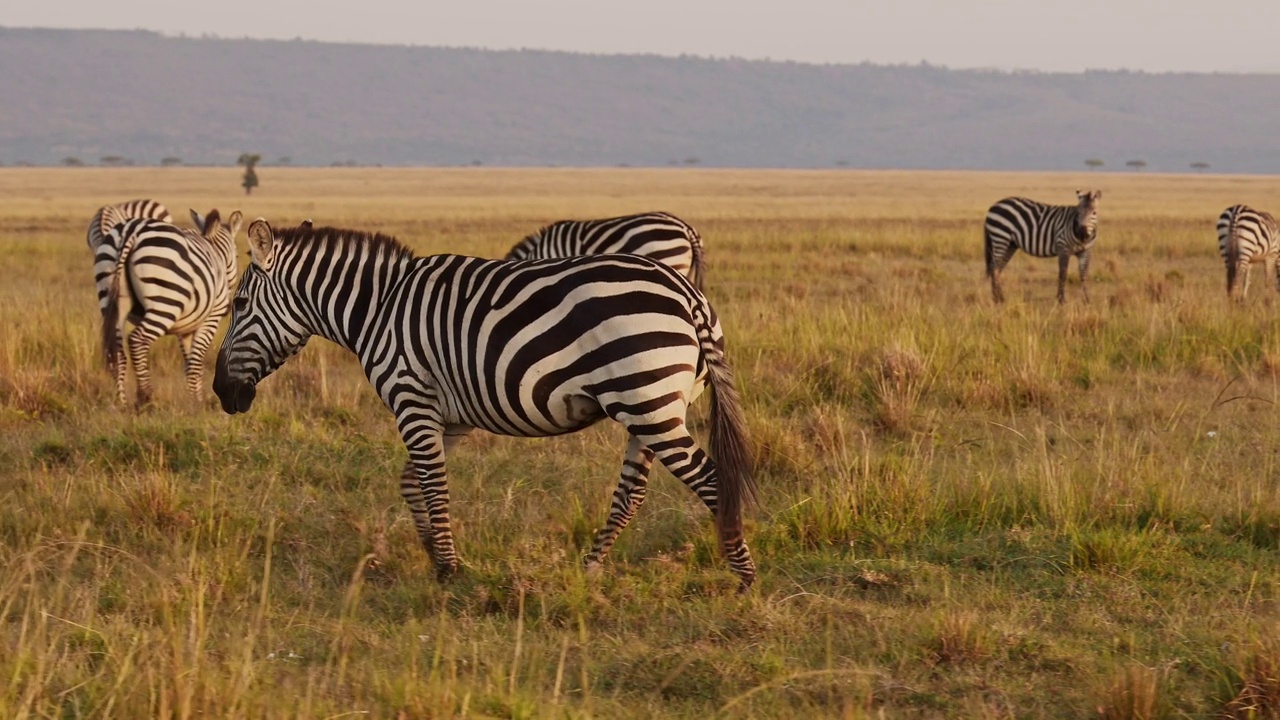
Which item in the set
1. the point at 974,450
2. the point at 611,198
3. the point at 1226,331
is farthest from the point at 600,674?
the point at 611,198

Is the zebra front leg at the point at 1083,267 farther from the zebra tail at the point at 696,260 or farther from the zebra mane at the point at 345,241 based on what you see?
the zebra mane at the point at 345,241

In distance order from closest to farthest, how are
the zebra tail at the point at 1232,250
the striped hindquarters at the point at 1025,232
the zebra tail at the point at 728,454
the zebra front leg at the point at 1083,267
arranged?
the zebra tail at the point at 728,454 → the zebra tail at the point at 1232,250 → the zebra front leg at the point at 1083,267 → the striped hindquarters at the point at 1025,232

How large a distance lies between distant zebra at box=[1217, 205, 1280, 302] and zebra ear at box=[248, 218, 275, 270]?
Answer: 1295cm

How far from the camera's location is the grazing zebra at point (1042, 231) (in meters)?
18.4

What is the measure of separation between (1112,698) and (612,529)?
7.98 ft

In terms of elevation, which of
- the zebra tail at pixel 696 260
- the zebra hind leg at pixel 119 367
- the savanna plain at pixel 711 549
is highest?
the zebra tail at pixel 696 260

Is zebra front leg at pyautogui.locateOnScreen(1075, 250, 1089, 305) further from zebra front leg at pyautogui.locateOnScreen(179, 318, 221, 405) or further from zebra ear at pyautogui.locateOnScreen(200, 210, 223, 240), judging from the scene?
zebra front leg at pyautogui.locateOnScreen(179, 318, 221, 405)

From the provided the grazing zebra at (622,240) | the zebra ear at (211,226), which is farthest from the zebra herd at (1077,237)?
the zebra ear at (211,226)

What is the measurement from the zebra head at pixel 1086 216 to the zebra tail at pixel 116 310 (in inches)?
513

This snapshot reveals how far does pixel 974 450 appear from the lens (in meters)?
8.03

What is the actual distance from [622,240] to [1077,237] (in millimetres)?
9505

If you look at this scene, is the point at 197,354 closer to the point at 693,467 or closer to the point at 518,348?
the point at 518,348

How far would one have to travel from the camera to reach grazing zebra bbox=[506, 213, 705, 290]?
11.3 meters

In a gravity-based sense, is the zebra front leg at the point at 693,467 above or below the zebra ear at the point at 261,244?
below
